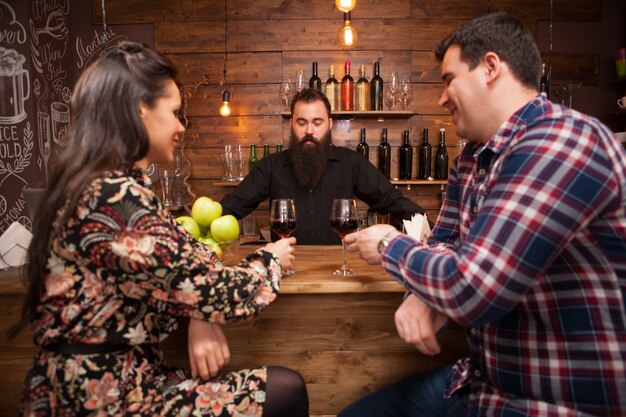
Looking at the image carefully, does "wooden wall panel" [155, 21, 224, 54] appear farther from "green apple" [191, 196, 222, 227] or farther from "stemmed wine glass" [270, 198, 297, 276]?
"stemmed wine glass" [270, 198, 297, 276]

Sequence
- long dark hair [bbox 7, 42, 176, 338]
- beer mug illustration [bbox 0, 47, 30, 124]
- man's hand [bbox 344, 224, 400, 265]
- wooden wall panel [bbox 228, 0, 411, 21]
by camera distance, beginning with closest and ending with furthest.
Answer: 1. long dark hair [bbox 7, 42, 176, 338]
2. man's hand [bbox 344, 224, 400, 265]
3. beer mug illustration [bbox 0, 47, 30, 124]
4. wooden wall panel [bbox 228, 0, 411, 21]

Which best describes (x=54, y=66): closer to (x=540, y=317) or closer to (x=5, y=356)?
(x=5, y=356)

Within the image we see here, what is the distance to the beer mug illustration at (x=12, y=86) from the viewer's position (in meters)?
3.50

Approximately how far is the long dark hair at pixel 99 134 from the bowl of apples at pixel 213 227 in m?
0.55

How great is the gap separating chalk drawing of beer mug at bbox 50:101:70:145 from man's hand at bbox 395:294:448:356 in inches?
140

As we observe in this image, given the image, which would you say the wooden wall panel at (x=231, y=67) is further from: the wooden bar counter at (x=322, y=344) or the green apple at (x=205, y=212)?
the wooden bar counter at (x=322, y=344)

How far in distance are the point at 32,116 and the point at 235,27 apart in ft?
5.74

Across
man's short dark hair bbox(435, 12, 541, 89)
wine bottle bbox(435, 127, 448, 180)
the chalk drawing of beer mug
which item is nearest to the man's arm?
wine bottle bbox(435, 127, 448, 180)

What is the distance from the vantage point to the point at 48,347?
1.08 meters

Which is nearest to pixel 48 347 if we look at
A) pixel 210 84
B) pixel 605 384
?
pixel 605 384

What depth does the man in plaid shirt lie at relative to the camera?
0.95 metres

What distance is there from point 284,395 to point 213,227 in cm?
70

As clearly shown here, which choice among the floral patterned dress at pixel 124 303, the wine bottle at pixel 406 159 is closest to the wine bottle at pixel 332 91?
the wine bottle at pixel 406 159

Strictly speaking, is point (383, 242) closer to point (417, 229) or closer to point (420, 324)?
point (420, 324)
